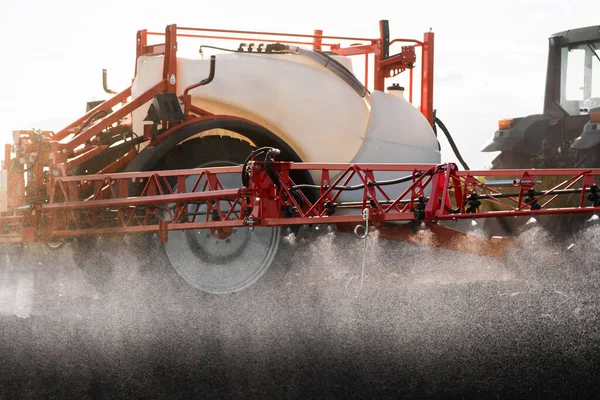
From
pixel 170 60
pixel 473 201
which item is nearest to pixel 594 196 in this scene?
pixel 473 201

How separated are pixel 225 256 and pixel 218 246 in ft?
0.38

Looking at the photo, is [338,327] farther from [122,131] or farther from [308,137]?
[122,131]

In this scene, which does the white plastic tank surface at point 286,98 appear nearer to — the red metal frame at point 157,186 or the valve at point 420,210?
the red metal frame at point 157,186

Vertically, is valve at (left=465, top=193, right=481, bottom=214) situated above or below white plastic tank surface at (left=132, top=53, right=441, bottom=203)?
below

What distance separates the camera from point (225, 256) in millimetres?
9750

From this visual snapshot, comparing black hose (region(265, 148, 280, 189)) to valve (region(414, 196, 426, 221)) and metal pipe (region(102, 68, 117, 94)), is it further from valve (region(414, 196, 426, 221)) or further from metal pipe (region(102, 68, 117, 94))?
metal pipe (region(102, 68, 117, 94))

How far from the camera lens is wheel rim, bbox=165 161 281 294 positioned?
9.74m

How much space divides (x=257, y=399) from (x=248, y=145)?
109 inches

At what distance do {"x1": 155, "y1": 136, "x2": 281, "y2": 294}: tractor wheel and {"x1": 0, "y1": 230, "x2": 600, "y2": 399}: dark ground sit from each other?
0.14 m

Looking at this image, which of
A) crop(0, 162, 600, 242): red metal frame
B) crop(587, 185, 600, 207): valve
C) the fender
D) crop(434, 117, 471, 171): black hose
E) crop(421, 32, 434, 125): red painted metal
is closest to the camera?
crop(0, 162, 600, 242): red metal frame

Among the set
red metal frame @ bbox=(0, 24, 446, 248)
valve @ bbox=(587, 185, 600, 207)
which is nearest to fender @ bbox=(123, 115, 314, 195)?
red metal frame @ bbox=(0, 24, 446, 248)

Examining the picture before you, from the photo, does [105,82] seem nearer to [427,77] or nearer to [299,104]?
[299,104]

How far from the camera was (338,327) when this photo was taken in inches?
374

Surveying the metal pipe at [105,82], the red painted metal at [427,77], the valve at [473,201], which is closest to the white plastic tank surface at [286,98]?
the red painted metal at [427,77]
